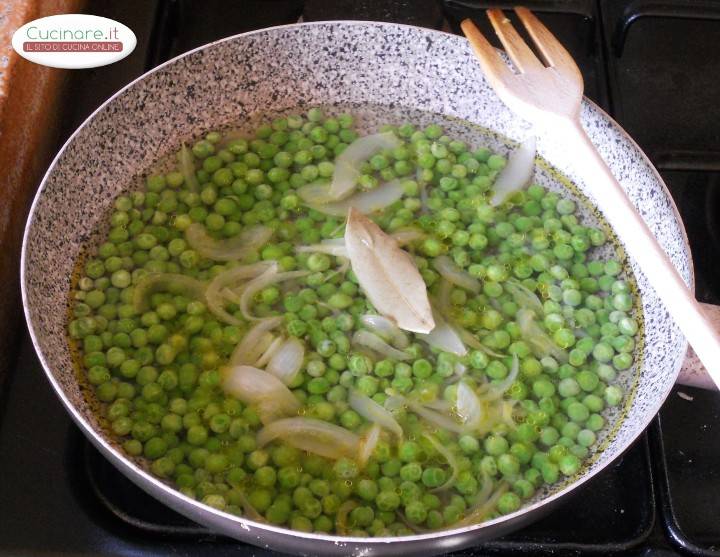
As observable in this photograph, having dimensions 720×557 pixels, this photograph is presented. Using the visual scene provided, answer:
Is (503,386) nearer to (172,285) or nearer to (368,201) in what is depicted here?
(368,201)

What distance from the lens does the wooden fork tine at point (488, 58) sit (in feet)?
4.03

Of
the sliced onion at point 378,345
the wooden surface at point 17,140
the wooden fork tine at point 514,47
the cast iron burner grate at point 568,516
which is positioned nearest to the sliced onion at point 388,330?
the sliced onion at point 378,345

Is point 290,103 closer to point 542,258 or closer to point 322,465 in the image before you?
point 542,258

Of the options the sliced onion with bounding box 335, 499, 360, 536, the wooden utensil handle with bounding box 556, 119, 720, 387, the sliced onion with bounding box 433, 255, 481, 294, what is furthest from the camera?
the sliced onion with bounding box 433, 255, 481, 294

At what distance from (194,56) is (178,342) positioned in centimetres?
48

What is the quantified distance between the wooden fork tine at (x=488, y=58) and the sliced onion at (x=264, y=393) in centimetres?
56

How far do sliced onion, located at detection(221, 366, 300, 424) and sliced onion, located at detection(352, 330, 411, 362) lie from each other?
138 millimetres

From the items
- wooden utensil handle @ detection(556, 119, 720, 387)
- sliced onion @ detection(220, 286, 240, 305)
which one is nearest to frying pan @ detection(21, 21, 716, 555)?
wooden utensil handle @ detection(556, 119, 720, 387)

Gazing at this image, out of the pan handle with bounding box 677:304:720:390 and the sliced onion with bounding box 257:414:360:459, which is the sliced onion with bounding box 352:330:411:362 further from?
the pan handle with bounding box 677:304:720:390

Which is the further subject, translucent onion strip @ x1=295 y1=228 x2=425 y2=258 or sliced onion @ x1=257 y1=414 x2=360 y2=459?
translucent onion strip @ x1=295 y1=228 x2=425 y2=258

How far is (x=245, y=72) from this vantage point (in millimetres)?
1422

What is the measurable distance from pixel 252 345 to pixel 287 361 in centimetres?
6

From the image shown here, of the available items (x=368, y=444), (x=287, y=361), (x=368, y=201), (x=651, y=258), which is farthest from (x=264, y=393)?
(x=651, y=258)

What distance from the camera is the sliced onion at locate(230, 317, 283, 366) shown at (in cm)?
121
